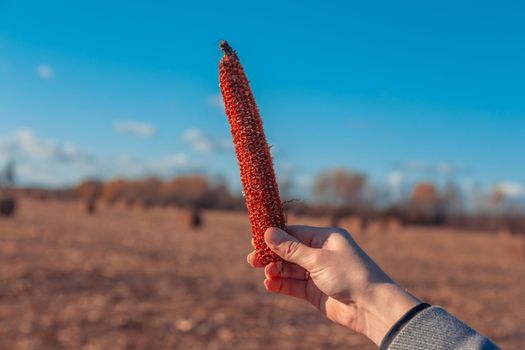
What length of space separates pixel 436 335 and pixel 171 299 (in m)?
9.14

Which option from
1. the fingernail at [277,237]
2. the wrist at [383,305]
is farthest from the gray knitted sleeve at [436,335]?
the fingernail at [277,237]

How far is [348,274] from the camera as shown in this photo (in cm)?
247

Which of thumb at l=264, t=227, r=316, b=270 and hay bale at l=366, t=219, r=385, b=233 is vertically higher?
thumb at l=264, t=227, r=316, b=270

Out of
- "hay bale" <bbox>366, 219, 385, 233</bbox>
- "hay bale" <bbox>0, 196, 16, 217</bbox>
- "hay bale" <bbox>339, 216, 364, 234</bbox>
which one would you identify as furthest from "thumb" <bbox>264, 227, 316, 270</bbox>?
"hay bale" <bbox>366, 219, 385, 233</bbox>

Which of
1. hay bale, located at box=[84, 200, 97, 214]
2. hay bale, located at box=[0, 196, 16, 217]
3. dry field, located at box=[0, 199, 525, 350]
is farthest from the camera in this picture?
hay bale, located at box=[84, 200, 97, 214]

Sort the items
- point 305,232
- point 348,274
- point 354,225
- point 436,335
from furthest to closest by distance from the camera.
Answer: point 354,225 < point 305,232 < point 348,274 < point 436,335

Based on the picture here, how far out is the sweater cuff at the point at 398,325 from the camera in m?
2.31

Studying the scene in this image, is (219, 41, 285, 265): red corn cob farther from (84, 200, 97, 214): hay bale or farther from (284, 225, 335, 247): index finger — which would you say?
(84, 200, 97, 214): hay bale

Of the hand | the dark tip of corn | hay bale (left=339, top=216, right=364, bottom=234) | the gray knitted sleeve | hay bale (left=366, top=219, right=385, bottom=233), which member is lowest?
hay bale (left=366, top=219, right=385, bottom=233)

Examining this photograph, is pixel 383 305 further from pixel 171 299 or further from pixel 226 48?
pixel 171 299

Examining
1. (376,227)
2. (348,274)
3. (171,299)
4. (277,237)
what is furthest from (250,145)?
(376,227)

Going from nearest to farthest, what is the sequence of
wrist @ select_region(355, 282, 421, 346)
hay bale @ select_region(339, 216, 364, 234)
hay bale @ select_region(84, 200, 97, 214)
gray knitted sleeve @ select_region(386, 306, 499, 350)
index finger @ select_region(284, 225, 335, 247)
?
gray knitted sleeve @ select_region(386, 306, 499, 350) < wrist @ select_region(355, 282, 421, 346) < index finger @ select_region(284, 225, 335, 247) < hay bale @ select_region(84, 200, 97, 214) < hay bale @ select_region(339, 216, 364, 234)

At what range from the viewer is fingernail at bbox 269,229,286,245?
252 centimetres

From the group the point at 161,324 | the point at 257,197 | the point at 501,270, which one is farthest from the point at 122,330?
the point at 501,270
